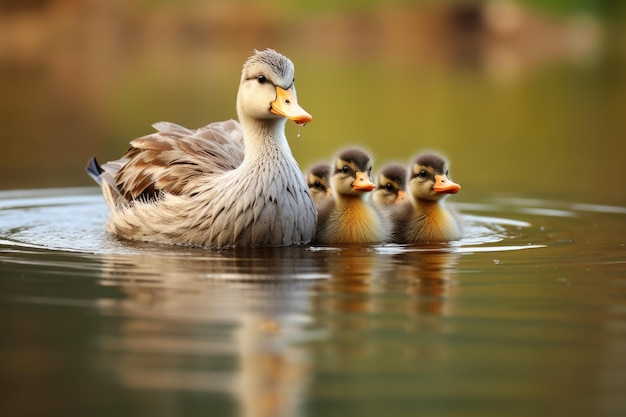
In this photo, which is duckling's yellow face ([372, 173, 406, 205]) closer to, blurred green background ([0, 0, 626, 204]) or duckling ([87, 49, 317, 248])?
duckling ([87, 49, 317, 248])

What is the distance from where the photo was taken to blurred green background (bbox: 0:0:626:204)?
1820 centimetres

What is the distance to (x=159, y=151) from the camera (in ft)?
35.2

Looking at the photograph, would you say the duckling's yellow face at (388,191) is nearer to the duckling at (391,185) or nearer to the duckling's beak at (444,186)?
the duckling at (391,185)

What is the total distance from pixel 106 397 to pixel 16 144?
1461 cm

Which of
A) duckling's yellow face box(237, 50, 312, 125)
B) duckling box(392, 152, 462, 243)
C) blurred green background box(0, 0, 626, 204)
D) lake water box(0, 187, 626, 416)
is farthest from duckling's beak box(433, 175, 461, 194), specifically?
blurred green background box(0, 0, 626, 204)

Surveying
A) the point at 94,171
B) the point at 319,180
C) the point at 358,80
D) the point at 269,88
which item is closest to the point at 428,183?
the point at 319,180

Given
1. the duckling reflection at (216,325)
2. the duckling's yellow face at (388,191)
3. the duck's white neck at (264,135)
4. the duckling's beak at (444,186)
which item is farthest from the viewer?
the duckling's yellow face at (388,191)

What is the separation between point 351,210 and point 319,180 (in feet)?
3.41

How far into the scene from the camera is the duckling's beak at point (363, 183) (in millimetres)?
10144

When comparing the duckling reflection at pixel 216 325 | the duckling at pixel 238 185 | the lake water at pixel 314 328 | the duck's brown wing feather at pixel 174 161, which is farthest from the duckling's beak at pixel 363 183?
the duck's brown wing feather at pixel 174 161

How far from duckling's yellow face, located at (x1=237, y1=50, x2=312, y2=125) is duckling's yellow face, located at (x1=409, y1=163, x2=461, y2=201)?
4.81ft

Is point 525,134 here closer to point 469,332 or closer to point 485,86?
point 485,86

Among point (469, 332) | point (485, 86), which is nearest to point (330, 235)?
point (469, 332)

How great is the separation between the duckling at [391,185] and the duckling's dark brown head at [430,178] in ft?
2.17
